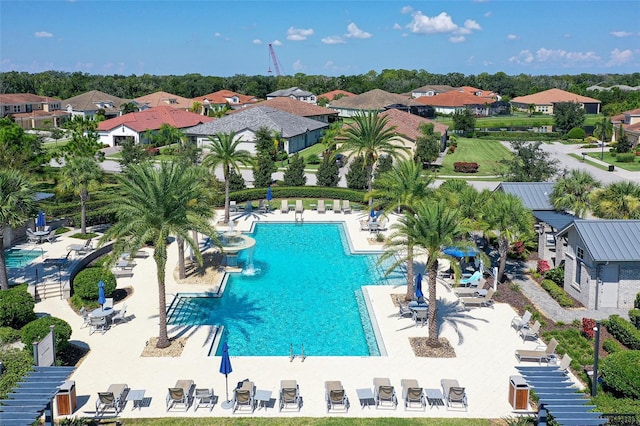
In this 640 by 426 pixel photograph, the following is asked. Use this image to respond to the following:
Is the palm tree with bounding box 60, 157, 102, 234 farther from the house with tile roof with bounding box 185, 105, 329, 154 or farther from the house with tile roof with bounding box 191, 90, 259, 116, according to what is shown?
the house with tile roof with bounding box 191, 90, 259, 116

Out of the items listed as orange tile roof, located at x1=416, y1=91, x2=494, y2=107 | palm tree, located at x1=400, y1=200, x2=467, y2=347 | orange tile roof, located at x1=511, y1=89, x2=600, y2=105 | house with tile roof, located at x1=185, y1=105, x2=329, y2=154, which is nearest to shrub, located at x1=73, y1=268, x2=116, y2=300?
palm tree, located at x1=400, y1=200, x2=467, y2=347

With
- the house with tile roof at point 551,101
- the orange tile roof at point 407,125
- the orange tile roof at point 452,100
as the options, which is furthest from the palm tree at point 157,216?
the house with tile roof at point 551,101

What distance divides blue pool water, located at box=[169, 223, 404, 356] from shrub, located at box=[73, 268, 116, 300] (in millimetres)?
2999

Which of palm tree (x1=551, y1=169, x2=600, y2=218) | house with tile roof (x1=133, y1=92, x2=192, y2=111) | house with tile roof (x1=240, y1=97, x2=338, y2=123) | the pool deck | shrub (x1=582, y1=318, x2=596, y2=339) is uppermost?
house with tile roof (x1=133, y1=92, x2=192, y2=111)

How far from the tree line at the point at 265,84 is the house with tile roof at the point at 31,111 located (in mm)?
18935

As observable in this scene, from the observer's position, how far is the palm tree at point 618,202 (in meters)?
28.7

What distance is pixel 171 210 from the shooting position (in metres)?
20.4

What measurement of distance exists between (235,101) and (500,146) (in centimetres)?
5995

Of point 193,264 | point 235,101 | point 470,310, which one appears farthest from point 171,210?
point 235,101

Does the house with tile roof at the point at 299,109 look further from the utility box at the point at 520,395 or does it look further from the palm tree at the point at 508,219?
the utility box at the point at 520,395

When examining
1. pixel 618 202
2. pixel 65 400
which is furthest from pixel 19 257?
pixel 618 202

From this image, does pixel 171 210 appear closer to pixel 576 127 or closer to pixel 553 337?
pixel 553 337

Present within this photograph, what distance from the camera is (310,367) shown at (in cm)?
1948

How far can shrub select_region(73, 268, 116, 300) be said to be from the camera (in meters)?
24.4
